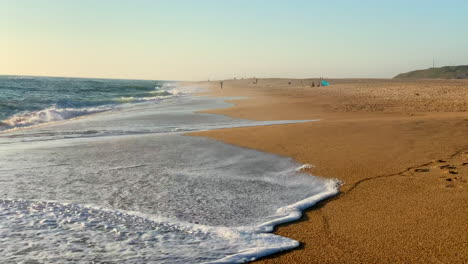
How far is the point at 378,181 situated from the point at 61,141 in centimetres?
735

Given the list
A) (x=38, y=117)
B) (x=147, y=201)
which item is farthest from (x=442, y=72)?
(x=147, y=201)

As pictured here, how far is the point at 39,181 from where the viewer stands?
5.23 meters

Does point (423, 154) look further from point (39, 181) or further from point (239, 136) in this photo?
point (39, 181)

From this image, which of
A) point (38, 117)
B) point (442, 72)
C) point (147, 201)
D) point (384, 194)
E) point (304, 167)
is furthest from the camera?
point (442, 72)

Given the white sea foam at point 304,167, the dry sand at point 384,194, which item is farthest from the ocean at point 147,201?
the dry sand at point 384,194

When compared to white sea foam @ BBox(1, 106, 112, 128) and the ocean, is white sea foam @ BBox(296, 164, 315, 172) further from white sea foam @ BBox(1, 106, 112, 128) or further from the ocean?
white sea foam @ BBox(1, 106, 112, 128)

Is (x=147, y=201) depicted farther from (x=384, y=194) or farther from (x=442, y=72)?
(x=442, y=72)

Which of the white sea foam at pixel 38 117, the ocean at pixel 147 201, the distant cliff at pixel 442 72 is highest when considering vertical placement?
the distant cliff at pixel 442 72

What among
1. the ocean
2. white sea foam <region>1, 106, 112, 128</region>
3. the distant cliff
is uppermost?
the distant cliff

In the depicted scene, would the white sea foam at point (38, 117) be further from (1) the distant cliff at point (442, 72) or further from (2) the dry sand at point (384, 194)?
(1) the distant cliff at point (442, 72)

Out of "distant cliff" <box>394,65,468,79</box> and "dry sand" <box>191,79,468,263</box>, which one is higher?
"distant cliff" <box>394,65,468,79</box>

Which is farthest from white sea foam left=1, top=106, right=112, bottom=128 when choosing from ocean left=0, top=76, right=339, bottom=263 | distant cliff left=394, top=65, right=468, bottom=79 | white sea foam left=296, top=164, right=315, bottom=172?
distant cliff left=394, top=65, right=468, bottom=79

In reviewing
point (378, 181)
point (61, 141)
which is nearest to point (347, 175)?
point (378, 181)

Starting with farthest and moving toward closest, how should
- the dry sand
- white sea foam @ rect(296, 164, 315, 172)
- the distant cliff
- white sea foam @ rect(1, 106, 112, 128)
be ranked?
the distant cliff
white sea foam @ rect(1, 106, 112, 128)
white sea foam @ rect(296, 164, 315, 172)
the dry sand
